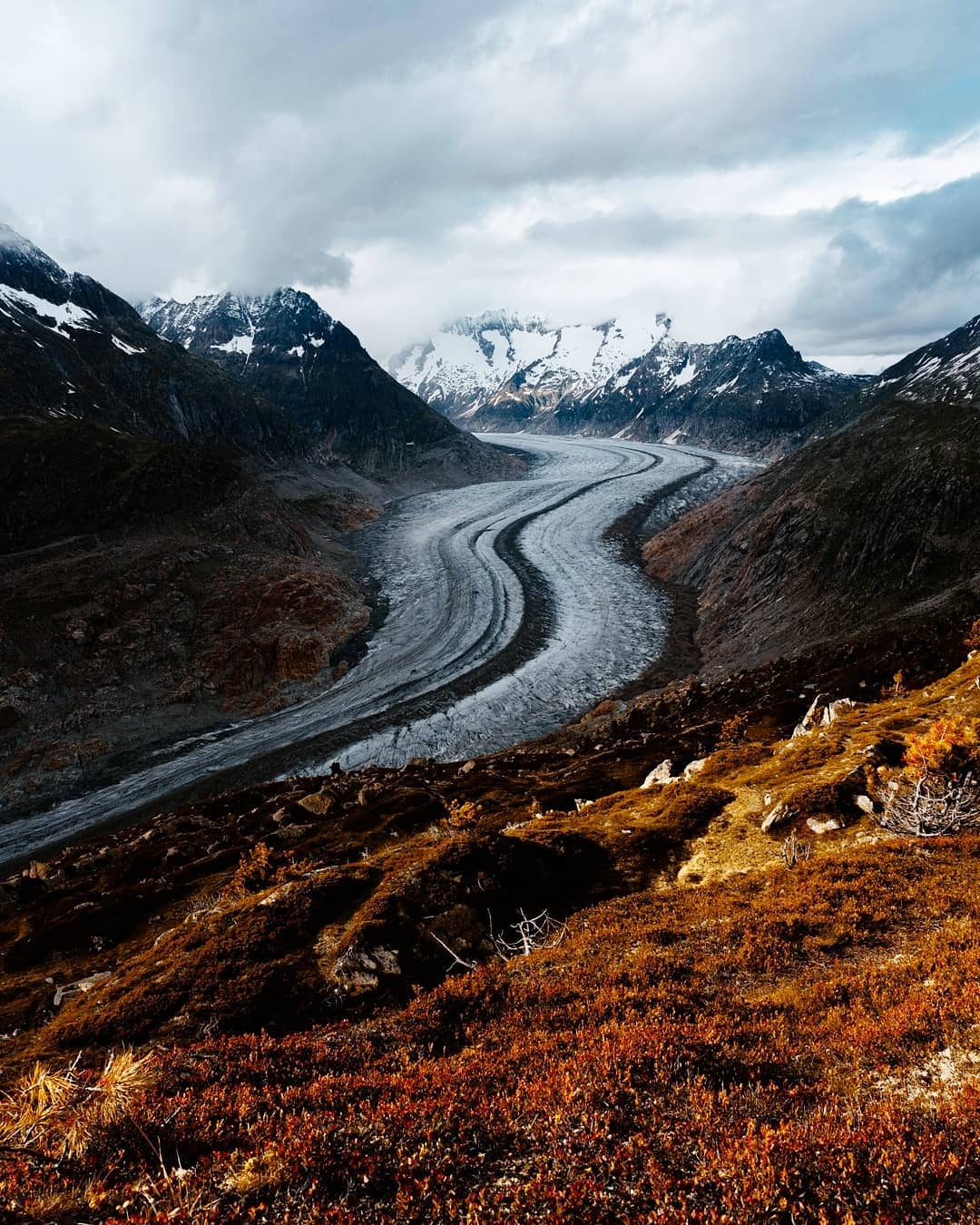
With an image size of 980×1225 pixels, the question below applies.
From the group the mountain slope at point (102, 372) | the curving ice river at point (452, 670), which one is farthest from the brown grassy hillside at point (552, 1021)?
the mountain slope at point (102, 372)

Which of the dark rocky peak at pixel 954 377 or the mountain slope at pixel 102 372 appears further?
the mountain slope at pixel 102 372

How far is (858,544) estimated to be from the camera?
2240 inches

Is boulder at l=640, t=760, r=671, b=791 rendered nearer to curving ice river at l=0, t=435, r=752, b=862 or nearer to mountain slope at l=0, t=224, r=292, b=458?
curving ice river at l=0, t=435, r=752, b=862

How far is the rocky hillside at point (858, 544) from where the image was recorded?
48194 millimetres

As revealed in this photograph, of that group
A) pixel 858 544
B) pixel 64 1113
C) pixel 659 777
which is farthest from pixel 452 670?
pixel 64 1113

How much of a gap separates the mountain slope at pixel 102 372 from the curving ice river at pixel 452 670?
62.9 metres

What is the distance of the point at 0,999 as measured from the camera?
602 inches

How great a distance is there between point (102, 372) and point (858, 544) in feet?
499

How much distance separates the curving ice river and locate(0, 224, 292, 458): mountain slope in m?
62.9

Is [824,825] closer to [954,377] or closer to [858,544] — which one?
[858,544]

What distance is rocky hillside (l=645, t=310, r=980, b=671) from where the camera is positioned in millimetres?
48194

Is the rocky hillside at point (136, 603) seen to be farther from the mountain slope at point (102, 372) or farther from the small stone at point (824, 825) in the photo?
the small stone at point (824, 825)

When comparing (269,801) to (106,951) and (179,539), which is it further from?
(179,539)

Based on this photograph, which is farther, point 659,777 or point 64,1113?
point 659,777
